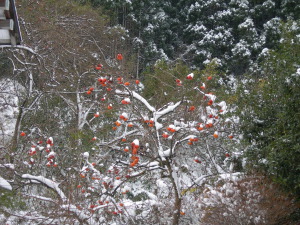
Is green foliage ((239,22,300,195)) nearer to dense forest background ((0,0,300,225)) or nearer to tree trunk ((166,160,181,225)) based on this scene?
dense forest background ((0,0,300,225))

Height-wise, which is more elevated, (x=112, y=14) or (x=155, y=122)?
(x=112, y=14)

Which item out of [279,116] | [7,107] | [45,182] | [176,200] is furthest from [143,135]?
[7,107]

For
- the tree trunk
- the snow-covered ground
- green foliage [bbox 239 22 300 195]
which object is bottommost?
the tree trunk

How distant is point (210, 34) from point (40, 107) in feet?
32.0

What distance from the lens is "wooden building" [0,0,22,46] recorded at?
3594 millimetres

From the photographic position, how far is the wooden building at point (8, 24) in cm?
359

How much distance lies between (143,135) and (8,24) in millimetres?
2545

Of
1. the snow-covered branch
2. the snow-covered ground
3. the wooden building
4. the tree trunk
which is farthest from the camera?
the snow-covered ground

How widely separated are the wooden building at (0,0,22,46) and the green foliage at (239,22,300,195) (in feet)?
11.8

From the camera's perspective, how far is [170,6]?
749 inches

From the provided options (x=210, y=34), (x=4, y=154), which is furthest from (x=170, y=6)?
(x=4, y=154)

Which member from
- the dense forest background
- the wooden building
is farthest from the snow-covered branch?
the wooden building

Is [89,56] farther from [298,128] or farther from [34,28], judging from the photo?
[298,128]

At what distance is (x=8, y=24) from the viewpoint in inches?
148
